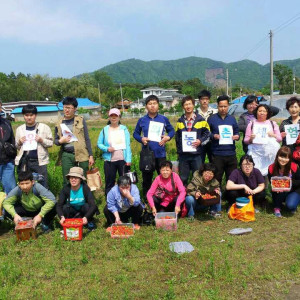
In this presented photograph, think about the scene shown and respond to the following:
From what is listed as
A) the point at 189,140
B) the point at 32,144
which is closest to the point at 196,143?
the point at 189,140

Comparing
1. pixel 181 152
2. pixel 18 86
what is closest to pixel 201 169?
pixel 181 152

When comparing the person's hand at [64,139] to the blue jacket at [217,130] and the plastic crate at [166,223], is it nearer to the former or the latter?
the plastic crate at [166,223]

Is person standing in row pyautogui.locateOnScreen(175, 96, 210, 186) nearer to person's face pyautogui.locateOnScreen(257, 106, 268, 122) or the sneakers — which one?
person's face pyautogui.locateOnScreen(257, 106, 268, 122)

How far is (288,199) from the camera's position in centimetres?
547

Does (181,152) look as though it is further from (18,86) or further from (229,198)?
(18,86)

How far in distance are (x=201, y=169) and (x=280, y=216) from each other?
1625 mm

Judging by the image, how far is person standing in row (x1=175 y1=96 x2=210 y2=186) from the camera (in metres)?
5.55

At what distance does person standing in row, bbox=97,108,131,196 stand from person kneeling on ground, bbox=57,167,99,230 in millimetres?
639

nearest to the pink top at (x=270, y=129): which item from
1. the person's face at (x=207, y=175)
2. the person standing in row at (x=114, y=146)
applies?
the person's face at (x=207, y=175)

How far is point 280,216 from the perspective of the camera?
542cm

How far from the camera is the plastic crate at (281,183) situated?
17.6 feet

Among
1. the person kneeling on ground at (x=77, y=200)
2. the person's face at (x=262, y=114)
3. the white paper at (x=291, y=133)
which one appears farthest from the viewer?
the white paper at (x=291, y=133)

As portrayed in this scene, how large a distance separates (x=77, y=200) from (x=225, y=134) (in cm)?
286

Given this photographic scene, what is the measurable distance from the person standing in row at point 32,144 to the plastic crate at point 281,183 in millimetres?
3984
